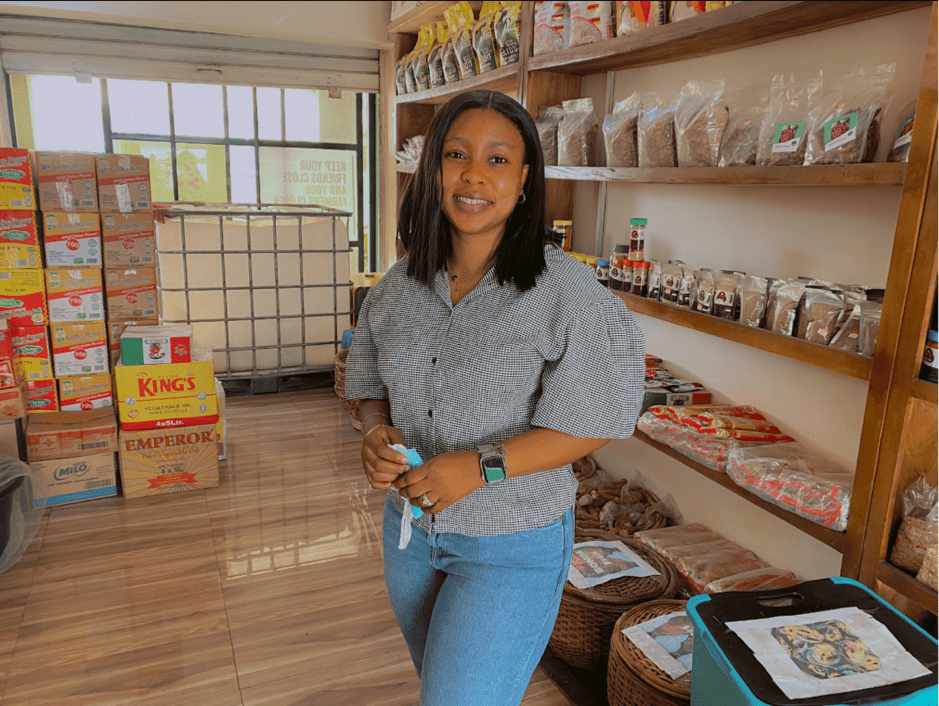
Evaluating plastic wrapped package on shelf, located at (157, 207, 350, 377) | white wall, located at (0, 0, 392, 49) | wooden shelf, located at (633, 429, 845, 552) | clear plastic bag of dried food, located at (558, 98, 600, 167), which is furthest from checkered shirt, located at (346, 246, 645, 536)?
white wall, located at (0, 0, 392, 49)

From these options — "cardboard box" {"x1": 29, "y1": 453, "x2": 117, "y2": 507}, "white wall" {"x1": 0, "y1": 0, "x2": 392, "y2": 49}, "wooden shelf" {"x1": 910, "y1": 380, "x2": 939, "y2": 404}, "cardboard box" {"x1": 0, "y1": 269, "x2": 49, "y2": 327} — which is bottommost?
"cardboard box" {"x1": 29, "y1": 453, "x2": 117, "y2": 507}

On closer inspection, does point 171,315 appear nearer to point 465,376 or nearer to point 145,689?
point 145,689

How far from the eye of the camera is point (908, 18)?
1.55m

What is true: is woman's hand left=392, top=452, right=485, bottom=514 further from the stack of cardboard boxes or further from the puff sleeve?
the stack of cardboard boxes

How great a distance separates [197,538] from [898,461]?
92.4 inches

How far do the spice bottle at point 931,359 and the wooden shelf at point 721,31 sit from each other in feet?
2.49

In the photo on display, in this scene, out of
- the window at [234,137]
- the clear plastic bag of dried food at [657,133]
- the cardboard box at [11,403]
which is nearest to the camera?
the clear plastic bag of dried food at [657,133]

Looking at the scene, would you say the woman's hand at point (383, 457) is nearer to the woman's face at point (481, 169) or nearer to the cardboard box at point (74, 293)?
the woman's face at point (481, 169)

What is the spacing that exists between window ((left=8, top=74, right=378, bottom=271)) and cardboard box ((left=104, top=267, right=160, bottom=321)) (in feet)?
9.19

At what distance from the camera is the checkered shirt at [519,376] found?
43.7 inches

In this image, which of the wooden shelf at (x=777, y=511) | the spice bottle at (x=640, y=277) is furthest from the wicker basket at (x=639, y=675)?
the spice bottle at (x=640, y=277)

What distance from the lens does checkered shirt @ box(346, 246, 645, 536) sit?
111cm

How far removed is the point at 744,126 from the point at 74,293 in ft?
8.62

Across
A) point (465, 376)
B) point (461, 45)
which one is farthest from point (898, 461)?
point (461, 45)
